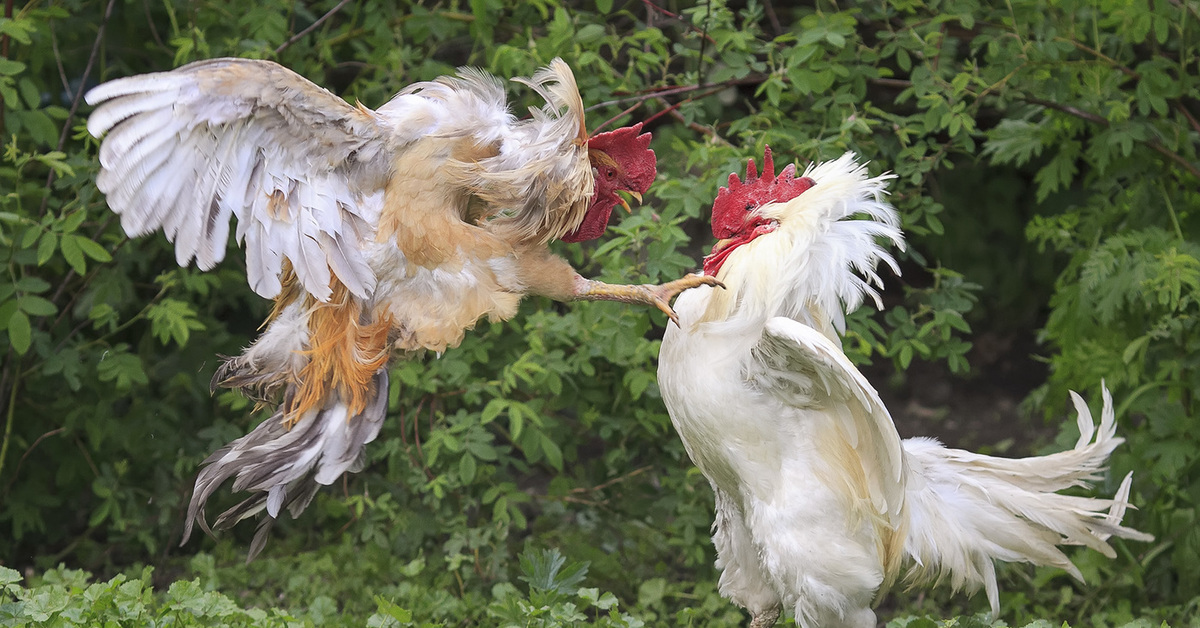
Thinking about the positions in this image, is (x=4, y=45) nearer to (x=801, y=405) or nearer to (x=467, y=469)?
(x=467, y=469)

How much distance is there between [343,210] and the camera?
3016mm

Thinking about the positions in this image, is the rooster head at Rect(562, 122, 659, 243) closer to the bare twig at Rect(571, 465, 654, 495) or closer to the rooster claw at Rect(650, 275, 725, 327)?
the rooster claw at Rect(650, 275, 725, 327)

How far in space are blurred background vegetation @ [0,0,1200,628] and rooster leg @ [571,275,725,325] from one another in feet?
2.76

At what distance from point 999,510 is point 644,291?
4.77 ft

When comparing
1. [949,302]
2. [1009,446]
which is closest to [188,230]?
[949,302]

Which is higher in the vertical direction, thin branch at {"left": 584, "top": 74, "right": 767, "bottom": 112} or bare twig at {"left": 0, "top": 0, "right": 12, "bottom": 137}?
bare twig at {"left": 0, "top": 0, "right": 12, "bottom": 137}

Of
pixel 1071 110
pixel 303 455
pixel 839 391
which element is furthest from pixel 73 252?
pixel 1071 110

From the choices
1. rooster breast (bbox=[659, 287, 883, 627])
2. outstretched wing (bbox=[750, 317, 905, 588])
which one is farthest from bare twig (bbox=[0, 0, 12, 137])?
outstretched wing (bbox=[750, 317, 905, 588])

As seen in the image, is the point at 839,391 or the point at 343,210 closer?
the point at 343,210

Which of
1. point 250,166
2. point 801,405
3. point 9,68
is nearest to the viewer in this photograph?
point 250,166

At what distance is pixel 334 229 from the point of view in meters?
2.96

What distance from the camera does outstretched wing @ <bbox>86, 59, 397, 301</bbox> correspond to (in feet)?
9.06

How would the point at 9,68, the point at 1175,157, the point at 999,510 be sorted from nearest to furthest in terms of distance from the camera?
1. the point at 999,510
2. the point at 9,68
3. the point at 1175,157

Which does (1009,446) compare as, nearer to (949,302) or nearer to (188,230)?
(949,302)
